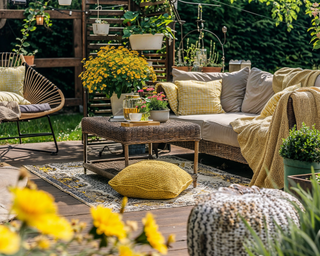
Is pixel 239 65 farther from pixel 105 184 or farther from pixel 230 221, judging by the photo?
pixel 230 221

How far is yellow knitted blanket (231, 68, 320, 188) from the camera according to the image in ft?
9.70

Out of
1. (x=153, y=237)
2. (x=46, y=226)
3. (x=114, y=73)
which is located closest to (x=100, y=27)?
(x=114, y=73)

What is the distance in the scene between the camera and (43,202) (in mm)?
382

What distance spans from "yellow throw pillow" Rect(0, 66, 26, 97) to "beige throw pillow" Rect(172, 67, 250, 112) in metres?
1.70

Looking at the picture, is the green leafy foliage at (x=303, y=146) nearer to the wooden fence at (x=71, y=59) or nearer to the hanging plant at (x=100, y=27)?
the hanging plant at (x=100, y=27)

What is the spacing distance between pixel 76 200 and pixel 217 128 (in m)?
1.50

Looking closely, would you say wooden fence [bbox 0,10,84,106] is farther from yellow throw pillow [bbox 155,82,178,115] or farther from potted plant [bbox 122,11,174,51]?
yellow throw pillow [bbox 155,82,178,115]

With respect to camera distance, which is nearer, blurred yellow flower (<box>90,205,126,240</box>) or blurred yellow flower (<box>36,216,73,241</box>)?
blurred yellow flower (<box>36,216,73,241</box>)

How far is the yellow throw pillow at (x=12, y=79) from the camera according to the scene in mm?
4672

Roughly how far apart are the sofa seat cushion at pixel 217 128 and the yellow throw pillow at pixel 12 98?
169cm

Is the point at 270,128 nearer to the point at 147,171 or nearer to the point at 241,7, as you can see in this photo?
the point at 147,171

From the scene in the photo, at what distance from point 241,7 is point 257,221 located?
288 inches


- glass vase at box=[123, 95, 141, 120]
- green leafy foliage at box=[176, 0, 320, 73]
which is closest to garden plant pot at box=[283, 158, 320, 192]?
glass vase at box=[123, 95, 141, 120]

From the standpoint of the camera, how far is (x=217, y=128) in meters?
3.85
